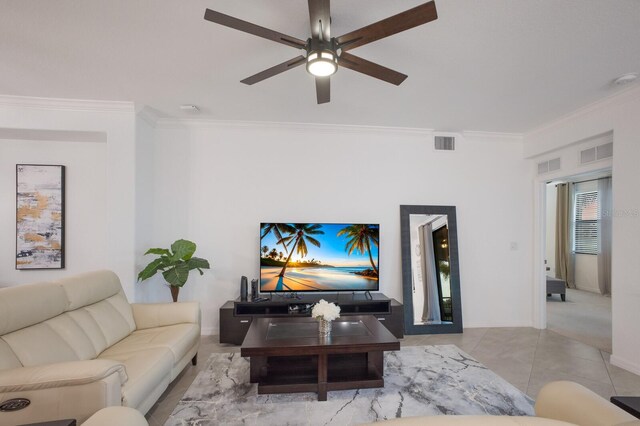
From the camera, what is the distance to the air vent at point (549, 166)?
167 inches

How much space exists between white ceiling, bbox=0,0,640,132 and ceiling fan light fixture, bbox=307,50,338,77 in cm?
32

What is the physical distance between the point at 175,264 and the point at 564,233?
810 centimetres

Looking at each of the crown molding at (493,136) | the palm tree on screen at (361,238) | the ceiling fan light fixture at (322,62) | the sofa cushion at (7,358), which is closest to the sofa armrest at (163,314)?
the sofa cushion at (7,358)

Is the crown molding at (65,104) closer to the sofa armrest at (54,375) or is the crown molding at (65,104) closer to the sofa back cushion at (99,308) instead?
the sofa back cushion at (99,308)

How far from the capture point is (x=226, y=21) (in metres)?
1.69

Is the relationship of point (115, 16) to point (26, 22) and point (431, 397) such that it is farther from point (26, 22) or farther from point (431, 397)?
Answer: point (431, 397)

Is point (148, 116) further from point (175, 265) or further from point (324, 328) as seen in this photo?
point (324, 328)

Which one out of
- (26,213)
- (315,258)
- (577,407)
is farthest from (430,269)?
(26,213)

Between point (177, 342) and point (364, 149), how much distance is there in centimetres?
318

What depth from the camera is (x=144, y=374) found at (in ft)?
6.64

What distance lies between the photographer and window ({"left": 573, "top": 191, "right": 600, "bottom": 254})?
22.4 feet

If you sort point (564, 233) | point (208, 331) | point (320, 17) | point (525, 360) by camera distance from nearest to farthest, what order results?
1. point (320, 17)
2. point (525, 360)
3. point (208, 331)
4. point (564, 233)

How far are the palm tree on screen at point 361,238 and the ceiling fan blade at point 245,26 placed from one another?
2.51 meters

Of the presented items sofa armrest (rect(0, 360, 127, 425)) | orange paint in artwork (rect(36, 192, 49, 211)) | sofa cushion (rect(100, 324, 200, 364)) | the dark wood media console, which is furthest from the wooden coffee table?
orange paint in artwork (rect(36, 192, 49, 211))
